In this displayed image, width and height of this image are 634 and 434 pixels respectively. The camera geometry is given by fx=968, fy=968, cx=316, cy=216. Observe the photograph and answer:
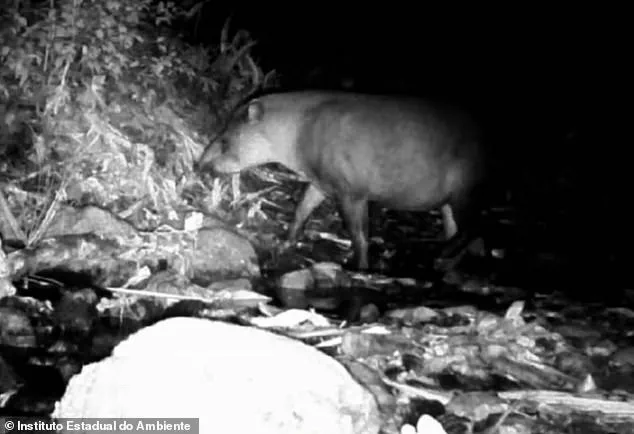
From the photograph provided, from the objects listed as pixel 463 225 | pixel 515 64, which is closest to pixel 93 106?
pixel 463 225

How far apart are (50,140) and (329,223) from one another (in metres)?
2.67

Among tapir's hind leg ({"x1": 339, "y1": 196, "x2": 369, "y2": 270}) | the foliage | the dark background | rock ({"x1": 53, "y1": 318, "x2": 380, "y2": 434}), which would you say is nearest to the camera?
rock ({"x1": 53, "y1": 318, "x2": 380, "y2": 434})

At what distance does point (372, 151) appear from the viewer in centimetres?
815

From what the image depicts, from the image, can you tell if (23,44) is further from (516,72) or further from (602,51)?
(602,51)

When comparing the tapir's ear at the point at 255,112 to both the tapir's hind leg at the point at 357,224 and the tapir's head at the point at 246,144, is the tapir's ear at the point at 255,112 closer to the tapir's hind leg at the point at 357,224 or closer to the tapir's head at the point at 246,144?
the tapir's head at the point at 246,144

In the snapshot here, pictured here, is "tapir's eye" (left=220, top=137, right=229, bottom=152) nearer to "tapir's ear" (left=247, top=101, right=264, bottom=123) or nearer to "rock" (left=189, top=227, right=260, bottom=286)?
"tapir's ear" (left=247, top=101, right=264, bottom=123)

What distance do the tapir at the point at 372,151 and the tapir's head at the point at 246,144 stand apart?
0.01 metres

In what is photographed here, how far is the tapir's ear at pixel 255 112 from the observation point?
8.51 metres

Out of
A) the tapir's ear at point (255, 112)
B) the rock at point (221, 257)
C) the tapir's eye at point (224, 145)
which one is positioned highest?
the tapir's ear at point (255, 112)

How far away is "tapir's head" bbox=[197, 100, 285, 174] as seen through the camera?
Answer: 8.57m

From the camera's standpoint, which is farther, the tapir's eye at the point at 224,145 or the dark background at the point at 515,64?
the dark background at the point at 515,64

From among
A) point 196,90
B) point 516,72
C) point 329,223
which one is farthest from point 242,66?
point 516,72

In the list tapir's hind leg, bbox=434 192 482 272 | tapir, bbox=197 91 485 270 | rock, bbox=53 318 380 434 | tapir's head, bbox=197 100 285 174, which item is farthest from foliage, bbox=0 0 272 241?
rock, bbox=53 318 380 434

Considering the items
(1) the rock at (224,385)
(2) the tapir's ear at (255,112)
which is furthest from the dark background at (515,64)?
(1) the rock at (224,385)
